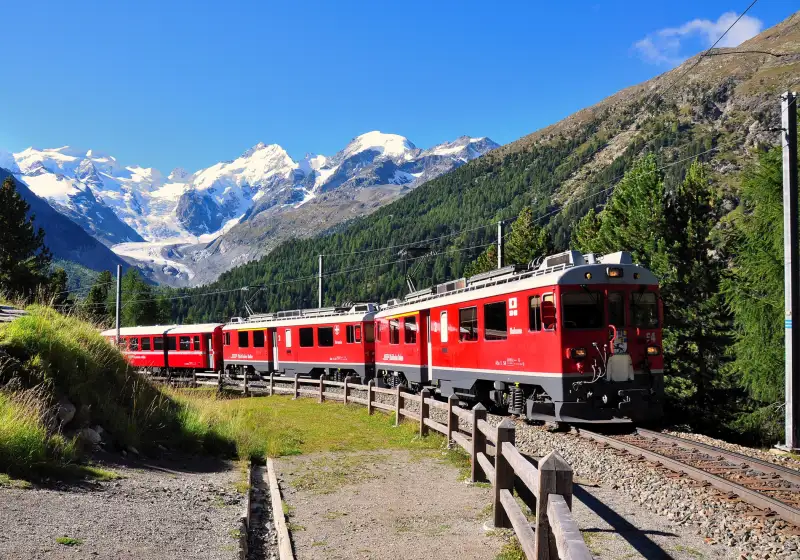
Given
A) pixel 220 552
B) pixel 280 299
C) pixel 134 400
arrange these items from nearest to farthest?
pixel 220 552, pixel 134 400, pixel 280 299

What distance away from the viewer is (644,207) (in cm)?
2830

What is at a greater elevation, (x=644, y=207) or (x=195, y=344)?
(x=644, y=207)

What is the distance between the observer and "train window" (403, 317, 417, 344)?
21906 mm

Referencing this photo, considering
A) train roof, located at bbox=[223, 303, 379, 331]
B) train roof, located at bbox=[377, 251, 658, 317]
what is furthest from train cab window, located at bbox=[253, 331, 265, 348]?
train roof, located at bbox=[377, 251, 658, 317]

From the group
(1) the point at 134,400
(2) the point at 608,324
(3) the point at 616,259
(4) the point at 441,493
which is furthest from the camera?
(3) the point at 616,259

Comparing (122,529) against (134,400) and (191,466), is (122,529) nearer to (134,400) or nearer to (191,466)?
(191,466)

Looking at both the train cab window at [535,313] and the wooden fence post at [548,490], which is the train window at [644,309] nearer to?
the train cab window at [535,313]

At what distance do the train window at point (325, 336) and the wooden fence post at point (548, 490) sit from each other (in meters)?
24.5

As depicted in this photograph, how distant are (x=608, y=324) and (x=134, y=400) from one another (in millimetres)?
9092

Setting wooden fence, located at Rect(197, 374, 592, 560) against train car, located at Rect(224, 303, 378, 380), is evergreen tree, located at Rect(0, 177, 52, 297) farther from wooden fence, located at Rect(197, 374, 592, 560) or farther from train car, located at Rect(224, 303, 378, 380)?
wooden fence, located at Rect(197, 374, 592, 560)

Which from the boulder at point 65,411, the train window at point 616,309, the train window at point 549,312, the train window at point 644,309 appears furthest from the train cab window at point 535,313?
the boulder at point 65,411

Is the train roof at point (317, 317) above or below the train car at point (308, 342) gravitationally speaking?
above

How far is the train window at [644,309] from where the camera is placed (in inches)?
548

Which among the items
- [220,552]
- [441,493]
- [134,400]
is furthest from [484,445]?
[134,400]
